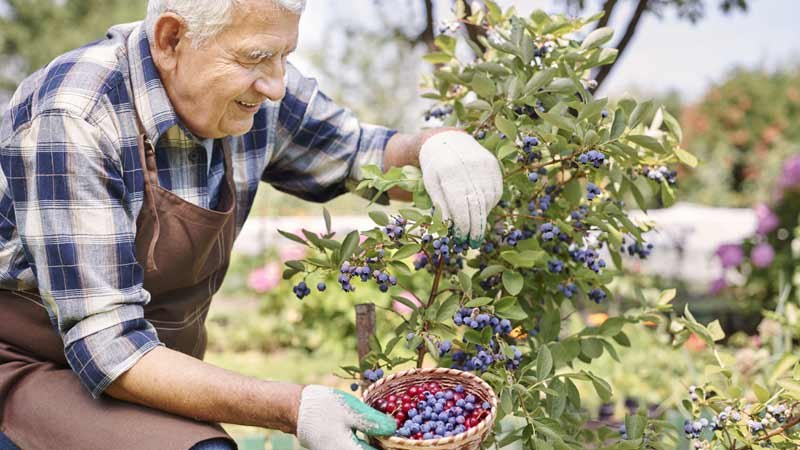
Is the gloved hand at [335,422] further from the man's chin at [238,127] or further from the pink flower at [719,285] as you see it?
the pink flower at [719,285]

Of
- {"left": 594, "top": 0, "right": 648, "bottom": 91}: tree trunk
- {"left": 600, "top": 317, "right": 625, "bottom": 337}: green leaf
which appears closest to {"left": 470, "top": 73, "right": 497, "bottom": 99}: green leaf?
{"left": 600, "top": 317, "right": 625, "bottom": 337}: green leaf

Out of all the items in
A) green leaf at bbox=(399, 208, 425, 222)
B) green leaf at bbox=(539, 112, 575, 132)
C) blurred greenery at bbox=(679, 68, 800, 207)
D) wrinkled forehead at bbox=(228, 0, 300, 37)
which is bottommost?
blurred greenery at bbox=(679, 68, 800, 207)

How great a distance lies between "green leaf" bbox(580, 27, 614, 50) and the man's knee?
1030mm

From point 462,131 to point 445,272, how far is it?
32 cm

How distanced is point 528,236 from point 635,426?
1.41 feet

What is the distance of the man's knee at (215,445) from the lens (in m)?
1.33

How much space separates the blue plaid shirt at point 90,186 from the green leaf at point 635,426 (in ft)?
3.02

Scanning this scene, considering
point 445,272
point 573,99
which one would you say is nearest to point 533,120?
point 573,99

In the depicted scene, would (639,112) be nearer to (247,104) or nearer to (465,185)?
(465,185)

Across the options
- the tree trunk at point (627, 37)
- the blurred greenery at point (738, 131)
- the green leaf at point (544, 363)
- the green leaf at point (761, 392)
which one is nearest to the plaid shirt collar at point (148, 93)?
the green leaf at point (544, 363)

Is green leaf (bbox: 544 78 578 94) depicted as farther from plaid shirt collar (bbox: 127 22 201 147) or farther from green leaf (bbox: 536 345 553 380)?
plaid shirt collar (bbox: 127 22 201 147)

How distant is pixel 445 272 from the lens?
5.87 ft

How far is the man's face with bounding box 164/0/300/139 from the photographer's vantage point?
1370 mm

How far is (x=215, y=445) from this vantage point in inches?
53.0
